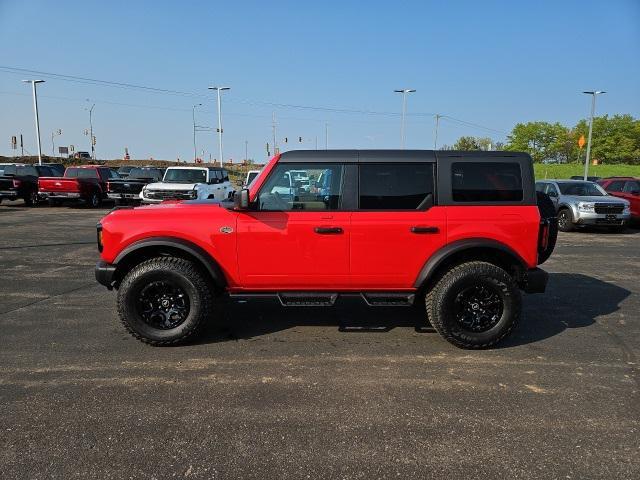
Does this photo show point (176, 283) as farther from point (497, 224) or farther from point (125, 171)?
point (125, 171)

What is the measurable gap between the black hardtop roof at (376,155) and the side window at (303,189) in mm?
70

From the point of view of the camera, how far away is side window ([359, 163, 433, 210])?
14.5 feet

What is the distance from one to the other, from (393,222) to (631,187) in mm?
15256

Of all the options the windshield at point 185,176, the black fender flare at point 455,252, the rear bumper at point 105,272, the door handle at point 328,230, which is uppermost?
the windshield at point 185,176

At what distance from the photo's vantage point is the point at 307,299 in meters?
4.48

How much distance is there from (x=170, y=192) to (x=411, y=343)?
1312 centimetres

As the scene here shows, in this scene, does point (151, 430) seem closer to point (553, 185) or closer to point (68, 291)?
point (68, 291)

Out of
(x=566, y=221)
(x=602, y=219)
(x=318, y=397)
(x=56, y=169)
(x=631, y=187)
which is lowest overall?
(x=318, y=397)

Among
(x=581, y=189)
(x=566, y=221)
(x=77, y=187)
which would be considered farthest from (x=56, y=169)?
(x=581, y=189)

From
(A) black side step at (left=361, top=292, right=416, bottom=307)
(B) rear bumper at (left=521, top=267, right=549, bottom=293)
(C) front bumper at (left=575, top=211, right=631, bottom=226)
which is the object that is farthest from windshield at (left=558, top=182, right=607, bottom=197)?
(A) black side step at (left=361, top=292, right=416, bottom=307)

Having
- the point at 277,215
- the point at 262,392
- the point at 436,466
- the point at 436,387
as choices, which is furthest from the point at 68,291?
the point at 436,466

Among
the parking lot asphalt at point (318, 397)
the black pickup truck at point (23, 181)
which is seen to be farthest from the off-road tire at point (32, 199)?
the parking lot asphalt at point (318, 397)

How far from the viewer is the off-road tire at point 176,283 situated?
14.3 feet

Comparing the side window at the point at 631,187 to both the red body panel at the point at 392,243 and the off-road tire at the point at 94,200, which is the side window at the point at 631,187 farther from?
the off-road tire at the point at 94,200
